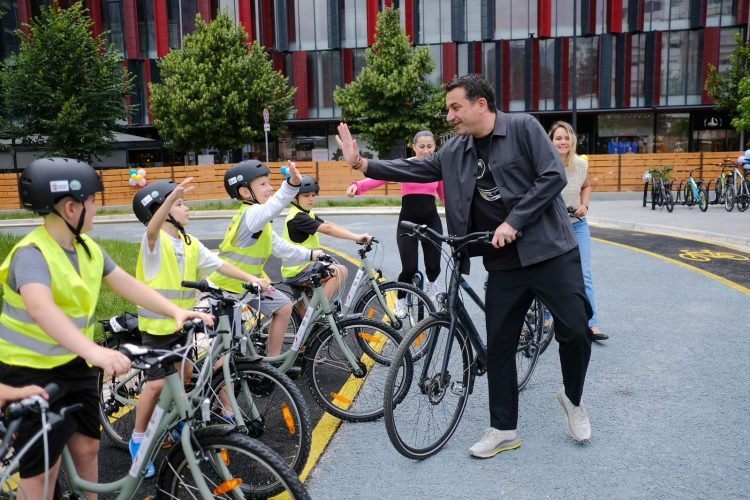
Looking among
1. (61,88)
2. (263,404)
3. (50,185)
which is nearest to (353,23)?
(61,88)

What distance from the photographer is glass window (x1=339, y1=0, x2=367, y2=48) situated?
41.8 m

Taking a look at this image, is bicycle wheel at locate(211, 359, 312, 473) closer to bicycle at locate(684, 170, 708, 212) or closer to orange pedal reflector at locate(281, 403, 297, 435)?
orange pedal reflector at locate(281, 403, 297, 435)

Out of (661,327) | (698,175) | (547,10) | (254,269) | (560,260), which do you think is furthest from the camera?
Answer: (547,10)

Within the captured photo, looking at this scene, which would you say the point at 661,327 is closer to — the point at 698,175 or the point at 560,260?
the point at 560,260

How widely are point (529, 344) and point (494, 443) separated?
1.30 metres

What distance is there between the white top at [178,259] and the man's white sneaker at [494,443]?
6.22 feet

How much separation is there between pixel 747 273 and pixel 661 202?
11.9 m

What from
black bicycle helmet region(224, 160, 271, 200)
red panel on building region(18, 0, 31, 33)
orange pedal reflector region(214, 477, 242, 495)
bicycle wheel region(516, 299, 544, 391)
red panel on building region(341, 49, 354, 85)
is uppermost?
red panel on building region(18, 0, 31, 33)

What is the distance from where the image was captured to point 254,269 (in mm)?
5176

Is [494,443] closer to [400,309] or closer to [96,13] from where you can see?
[400,309]

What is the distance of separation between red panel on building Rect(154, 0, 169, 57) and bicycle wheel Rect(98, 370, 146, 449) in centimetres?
4078

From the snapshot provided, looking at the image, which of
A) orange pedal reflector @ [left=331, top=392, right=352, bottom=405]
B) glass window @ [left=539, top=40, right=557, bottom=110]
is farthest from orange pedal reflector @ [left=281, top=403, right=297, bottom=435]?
glass window @ [left=539, top=40, right=557, bottom=110]

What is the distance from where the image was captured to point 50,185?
2.79 m

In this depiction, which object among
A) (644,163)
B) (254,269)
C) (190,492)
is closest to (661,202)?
(644,163)
